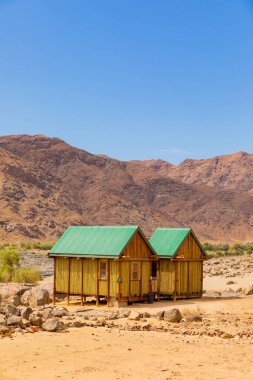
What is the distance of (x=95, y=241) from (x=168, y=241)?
3752 millimetres

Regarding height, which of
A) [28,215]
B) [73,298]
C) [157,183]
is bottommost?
[73,298]

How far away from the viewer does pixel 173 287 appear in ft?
93.9

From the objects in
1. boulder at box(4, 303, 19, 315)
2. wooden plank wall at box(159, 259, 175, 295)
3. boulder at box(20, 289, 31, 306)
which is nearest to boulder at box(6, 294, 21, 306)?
boulder at box(20, 289, 31, 306)

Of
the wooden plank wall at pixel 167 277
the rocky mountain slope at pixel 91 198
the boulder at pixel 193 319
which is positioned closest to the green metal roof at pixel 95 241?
the wooden plank wall at pixel 167 277

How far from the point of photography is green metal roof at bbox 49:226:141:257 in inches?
1045

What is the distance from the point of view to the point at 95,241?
1086 inches

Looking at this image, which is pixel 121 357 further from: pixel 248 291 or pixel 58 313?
pixel 248 291

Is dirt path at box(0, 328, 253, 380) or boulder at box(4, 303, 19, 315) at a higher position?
boulder at box(4, 303, 19, 315)

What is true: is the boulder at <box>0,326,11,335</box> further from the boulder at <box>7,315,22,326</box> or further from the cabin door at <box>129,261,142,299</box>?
the cabin door at <box>129,261,142,299</box>

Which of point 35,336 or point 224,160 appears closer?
point 35,336

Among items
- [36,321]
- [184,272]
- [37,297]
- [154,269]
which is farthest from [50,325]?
[184,272]

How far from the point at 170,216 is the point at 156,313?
106m

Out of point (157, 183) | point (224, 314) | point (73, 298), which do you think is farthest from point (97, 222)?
point (224, 314)

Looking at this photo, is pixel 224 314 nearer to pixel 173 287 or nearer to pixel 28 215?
pixel 173 287
